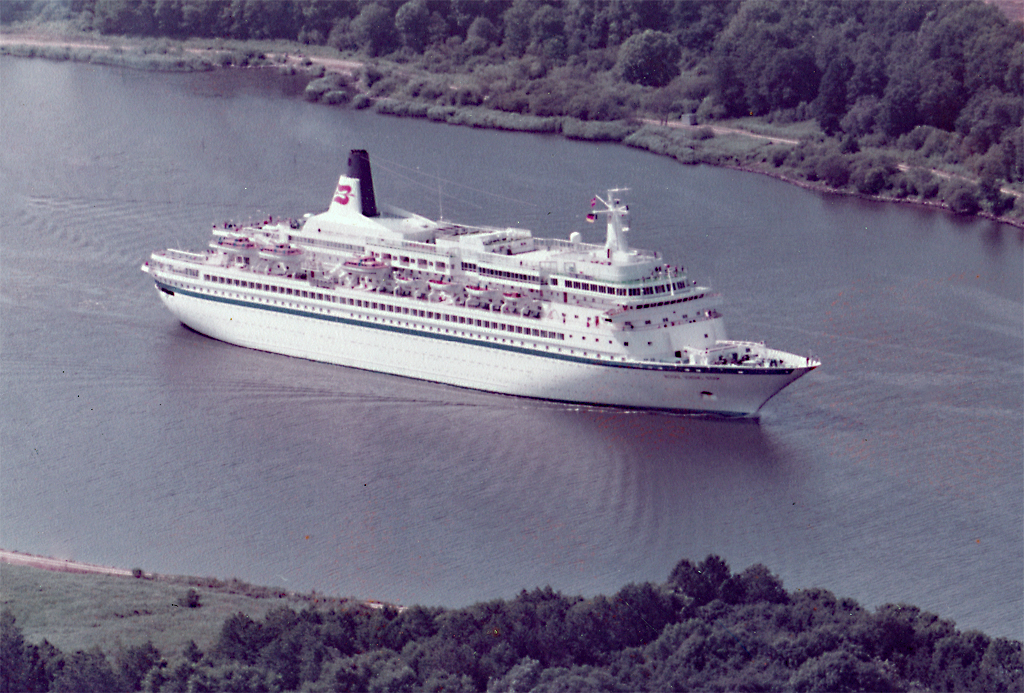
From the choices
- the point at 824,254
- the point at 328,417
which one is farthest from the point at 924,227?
the point at 328,417

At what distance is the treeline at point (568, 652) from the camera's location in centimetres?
2508

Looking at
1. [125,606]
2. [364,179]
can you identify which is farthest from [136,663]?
[364,179]

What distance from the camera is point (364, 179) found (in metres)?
43.0

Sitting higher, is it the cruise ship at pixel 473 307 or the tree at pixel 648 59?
the tree at pixel 648 59

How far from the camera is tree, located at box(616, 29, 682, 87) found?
72.2m

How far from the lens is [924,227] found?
5462 centimetres

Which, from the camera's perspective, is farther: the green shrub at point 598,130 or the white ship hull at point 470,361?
the green shrub at point 598,130

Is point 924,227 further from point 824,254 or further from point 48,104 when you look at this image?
point 48,104

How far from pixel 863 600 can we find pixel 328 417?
13.5 meters

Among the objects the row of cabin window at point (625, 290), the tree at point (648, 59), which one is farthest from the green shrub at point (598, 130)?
the row of cabin window at point (625, 290)

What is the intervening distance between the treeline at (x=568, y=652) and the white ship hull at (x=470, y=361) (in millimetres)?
9860

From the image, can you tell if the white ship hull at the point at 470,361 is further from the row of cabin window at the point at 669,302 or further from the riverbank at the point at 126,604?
the riverbank at the point at 126,604

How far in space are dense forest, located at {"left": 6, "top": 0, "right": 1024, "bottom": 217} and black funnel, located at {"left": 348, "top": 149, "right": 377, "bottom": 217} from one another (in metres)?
21.4

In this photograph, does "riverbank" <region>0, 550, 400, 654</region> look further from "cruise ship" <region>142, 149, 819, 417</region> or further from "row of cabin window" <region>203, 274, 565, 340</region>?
Answer: "row of cabin window" <region>203, 274, 565, 340</region>
